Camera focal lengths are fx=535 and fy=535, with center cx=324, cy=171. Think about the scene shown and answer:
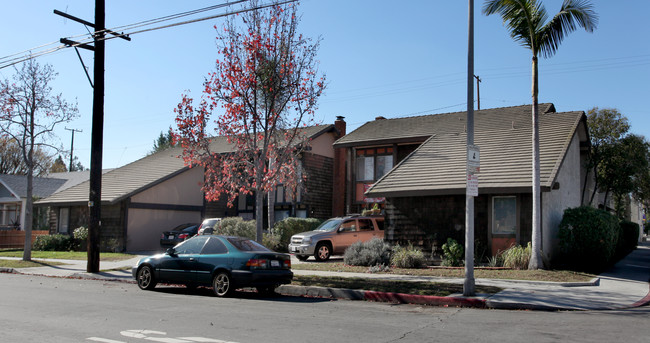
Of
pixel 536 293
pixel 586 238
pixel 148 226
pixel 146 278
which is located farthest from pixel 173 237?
pixel 536 293

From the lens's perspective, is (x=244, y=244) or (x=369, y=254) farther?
(x=369, y=254)

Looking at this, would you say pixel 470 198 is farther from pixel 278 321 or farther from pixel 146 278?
pixel 146 278

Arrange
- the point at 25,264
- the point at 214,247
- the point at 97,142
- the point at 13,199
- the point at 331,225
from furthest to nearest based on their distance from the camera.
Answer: the point at 13,199 → the point at 331,225 → the point at 25,264 → the point at 97,142 → the point at 214,247

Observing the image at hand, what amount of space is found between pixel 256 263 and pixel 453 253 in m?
8.09

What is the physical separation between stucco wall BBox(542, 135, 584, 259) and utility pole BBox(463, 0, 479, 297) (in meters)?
6.34

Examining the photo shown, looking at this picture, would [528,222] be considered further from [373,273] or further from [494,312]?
[494,312]

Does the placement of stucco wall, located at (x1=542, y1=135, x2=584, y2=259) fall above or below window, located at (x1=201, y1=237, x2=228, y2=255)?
above

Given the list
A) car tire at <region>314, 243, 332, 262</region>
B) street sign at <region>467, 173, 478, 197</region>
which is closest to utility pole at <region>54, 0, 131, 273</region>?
car tire at <region>314, 243, 332, 262</region>

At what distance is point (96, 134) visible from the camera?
17.4m

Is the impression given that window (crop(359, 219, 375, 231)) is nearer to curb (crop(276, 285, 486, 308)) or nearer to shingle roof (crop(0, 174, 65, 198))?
curb (crop(276, 285, 486, 308))

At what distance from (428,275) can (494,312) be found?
5.51 metres

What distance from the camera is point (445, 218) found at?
727 inches

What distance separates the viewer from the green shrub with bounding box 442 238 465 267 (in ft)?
57.7

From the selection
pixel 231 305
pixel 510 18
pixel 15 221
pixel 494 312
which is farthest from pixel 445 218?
pixel 15 221
